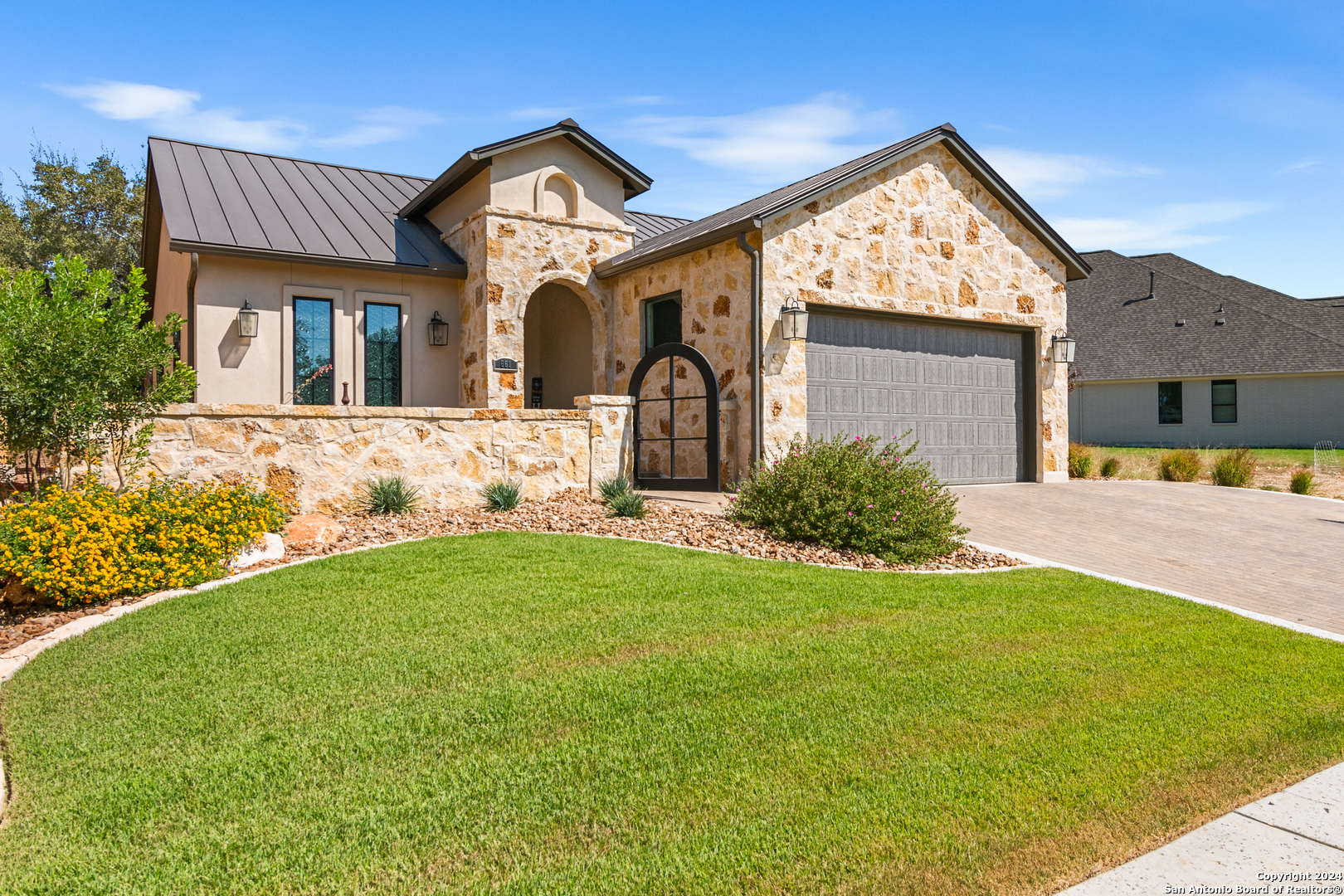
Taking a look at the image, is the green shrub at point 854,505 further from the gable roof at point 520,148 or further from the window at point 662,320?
the gable roof at point 520,148

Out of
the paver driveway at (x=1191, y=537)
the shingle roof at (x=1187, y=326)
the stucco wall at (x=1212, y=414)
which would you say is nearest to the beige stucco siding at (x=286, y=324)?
the paver driveway at (x=1191, y=537)

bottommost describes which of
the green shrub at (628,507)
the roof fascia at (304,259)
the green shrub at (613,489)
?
the green shrub at (628,507)

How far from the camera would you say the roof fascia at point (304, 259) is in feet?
40.8

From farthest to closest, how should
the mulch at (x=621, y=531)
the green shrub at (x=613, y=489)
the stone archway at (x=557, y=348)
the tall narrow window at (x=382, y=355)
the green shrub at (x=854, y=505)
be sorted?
the stone archway at (x=557, y=348), the tall narrow window at (x=382, y=355), the green shrub at (x=613, y=489), the green shrub at (x=854, y=505), the mulch at (x=621, y=531)

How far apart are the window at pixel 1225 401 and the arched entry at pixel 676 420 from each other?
933 inches

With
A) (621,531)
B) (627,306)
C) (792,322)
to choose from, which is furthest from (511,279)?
(621,531)

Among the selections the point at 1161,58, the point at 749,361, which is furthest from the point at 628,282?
the point at 1161,58

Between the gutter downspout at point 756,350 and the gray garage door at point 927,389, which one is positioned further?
the gray garage door at point 927,389

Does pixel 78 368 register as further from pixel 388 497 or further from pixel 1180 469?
pixel 1180 469

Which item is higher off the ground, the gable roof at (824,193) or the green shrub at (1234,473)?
the gable roof at (824,193)

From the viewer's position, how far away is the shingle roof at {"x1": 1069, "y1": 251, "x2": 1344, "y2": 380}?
2736 cm

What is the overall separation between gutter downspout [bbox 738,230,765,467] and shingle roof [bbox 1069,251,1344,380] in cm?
2252

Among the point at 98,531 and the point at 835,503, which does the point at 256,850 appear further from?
the point at 835,503

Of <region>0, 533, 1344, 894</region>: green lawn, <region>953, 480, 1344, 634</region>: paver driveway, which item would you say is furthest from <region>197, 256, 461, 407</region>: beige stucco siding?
<region>953, 480, 1344, 634</region>: paver driveway
